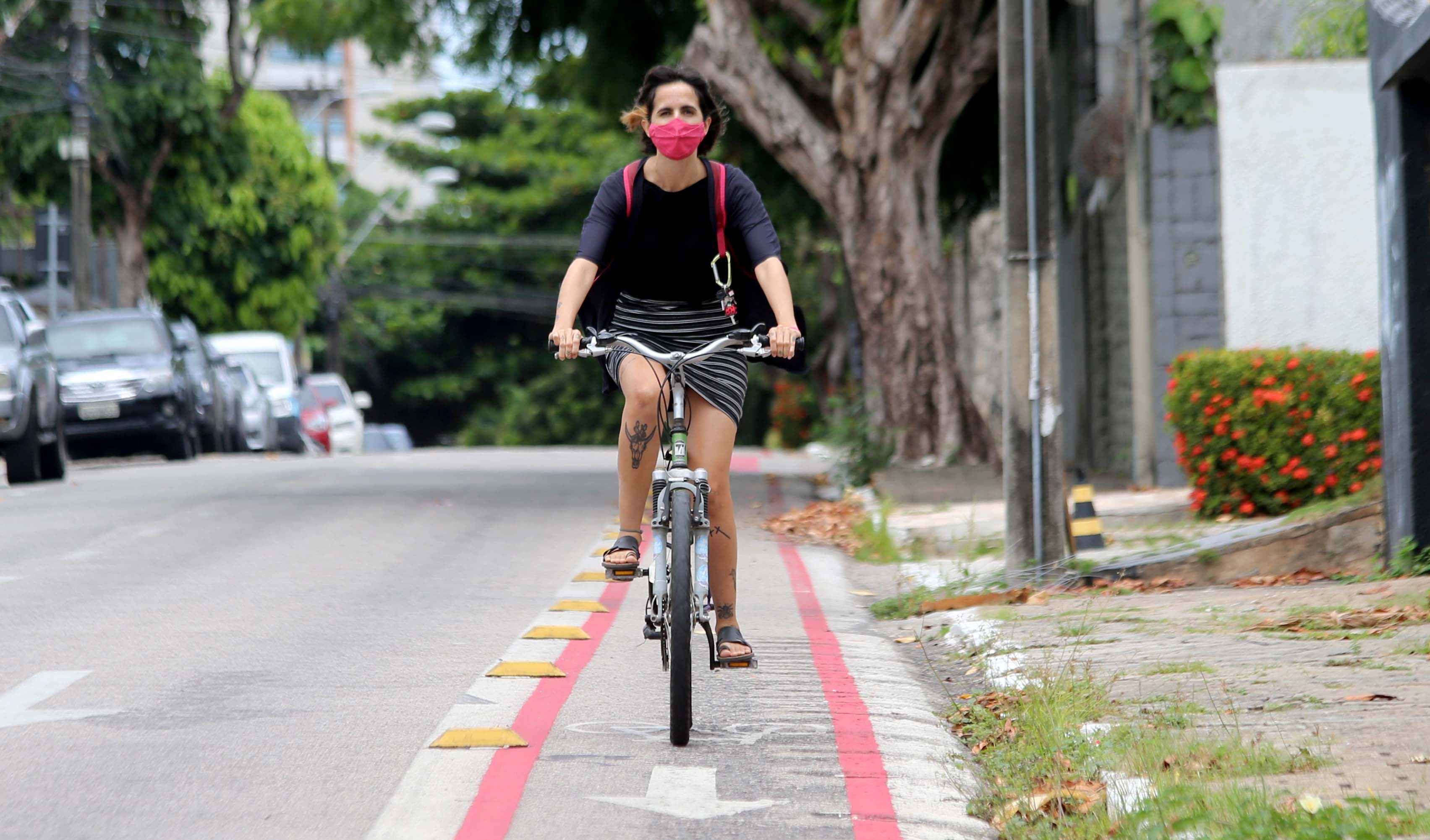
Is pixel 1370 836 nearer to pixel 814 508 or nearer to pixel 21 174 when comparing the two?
pixel 814 508

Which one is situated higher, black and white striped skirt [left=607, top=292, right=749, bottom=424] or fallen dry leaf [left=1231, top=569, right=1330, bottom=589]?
black and white striped skirt [left=607, top=292, right=749, bottom=424]

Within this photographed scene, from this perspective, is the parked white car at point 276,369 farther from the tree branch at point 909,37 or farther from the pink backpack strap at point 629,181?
the pink backpack strap at point 629,181

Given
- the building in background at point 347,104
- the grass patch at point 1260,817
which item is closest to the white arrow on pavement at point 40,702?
the grass patch at point 1260,817

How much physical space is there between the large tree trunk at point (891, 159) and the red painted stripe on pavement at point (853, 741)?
7.72 m

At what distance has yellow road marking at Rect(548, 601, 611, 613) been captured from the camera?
8750 millimetres

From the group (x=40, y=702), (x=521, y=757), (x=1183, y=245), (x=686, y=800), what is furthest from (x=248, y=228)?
(x=686, y=800)

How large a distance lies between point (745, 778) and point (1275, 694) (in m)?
1.88

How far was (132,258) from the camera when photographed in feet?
107

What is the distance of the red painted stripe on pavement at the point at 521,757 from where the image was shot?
184 inches

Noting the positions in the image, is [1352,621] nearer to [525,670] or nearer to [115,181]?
[525,670]

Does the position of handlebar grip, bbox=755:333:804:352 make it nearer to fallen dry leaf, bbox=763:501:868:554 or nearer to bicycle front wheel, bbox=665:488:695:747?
bicycle front wheel, bbox=665:488:695:747

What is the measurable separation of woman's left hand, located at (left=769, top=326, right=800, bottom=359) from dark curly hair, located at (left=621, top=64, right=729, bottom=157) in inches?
27.9

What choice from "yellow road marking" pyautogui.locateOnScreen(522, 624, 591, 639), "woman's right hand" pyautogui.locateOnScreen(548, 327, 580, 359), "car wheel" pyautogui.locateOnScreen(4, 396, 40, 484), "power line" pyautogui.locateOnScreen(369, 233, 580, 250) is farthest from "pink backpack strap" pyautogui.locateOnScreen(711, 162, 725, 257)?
"power line" pyautogui.locateOnScreen(369, 233, 580, 250)

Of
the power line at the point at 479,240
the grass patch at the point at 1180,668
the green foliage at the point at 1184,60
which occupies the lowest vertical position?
the grass patch at the point at 1180,668
